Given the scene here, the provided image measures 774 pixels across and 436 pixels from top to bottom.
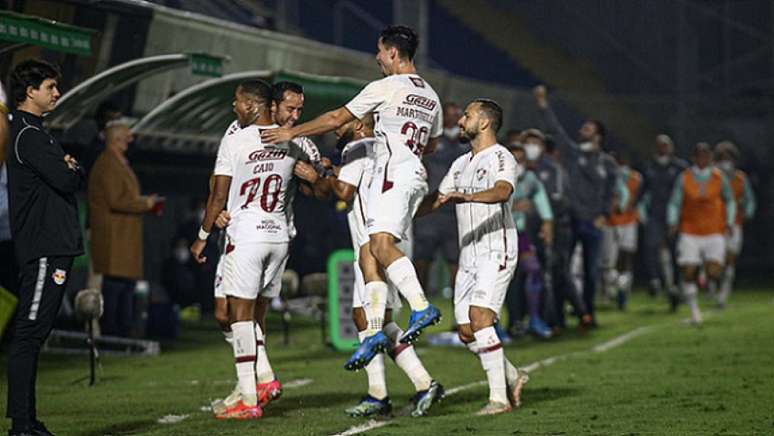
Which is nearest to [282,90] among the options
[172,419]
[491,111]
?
[491,111]

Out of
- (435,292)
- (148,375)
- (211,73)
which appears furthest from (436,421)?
(435,292)

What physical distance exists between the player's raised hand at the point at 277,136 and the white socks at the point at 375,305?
1073 mm

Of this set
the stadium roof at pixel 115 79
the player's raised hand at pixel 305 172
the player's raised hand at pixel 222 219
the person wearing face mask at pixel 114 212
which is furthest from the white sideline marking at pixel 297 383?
the stadium roof at pixel 115 79

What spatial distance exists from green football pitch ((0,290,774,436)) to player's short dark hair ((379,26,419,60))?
91.6 inches

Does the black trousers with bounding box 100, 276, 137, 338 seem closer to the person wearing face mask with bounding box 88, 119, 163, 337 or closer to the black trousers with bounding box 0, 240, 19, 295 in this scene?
the person wearing face mask with bounding box 88, 119, 163, 337

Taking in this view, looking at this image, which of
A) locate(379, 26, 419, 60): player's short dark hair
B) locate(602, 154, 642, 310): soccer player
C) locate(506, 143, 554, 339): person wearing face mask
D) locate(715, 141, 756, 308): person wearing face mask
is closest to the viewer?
locate(379, 26, 419, 60): player's short dark hair

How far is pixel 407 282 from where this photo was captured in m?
9.53

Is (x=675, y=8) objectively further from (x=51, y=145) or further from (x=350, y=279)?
(x=51, y=145)

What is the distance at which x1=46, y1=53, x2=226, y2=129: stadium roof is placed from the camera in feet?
47.5

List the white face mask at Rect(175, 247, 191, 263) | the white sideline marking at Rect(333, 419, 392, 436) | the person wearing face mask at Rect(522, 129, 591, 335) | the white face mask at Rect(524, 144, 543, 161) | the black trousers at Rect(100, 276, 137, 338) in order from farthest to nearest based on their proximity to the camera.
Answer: the white face mask at Rect(175, 247, 191, 263)
the person wearing face mask at Rect(522, 129, 591, 335)
the white face mask at Rect(524, 144, 543, 161)
the black trousers at Rect(100, 276, 137, 338)
the white sideline marking at Rect(333, 419, 392, 436)

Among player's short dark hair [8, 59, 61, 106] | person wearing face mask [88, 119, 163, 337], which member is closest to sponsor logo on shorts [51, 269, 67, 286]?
player's short dark hair [8, 59, 61, 106]

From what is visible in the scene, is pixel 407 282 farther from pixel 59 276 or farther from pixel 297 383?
pixel 297 383

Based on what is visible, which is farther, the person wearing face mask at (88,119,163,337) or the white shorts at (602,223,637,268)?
the white shorts at (602,223,637,268)

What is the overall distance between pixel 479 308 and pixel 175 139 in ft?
Result: 29.3
